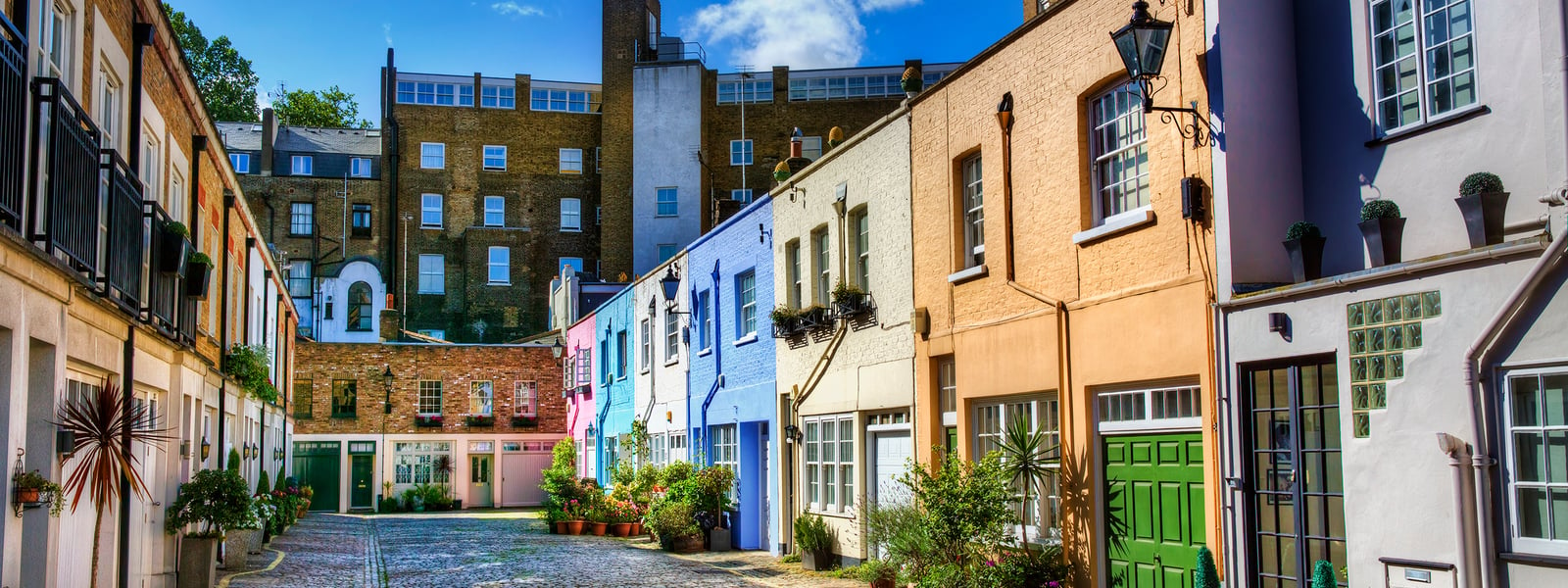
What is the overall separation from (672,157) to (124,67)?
35.4 m

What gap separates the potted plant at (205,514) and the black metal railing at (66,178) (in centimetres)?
591

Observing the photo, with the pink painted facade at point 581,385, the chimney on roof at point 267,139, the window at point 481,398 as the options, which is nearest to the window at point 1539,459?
the pink painted facade at point 581,385

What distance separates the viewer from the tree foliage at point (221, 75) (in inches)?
2103

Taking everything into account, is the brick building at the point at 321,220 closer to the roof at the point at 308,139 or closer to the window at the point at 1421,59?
the roof at the point at 308,139

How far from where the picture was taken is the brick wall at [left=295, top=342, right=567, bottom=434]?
1601 inches

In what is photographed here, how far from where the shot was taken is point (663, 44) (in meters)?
48.3

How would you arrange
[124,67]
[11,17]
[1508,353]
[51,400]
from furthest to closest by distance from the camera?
1. [124,67]
2. [51,400]
3. [11,17]
4. [1508,353]

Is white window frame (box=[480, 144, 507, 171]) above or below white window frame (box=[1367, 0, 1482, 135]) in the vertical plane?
above

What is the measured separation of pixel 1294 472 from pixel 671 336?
1828cm

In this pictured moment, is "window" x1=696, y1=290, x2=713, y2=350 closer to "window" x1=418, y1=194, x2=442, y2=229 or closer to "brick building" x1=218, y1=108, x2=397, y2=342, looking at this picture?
"brick building" x1=218, y1=108, x2=397, y2=342

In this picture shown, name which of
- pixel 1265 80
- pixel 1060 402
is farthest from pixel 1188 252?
pixel 1060 402

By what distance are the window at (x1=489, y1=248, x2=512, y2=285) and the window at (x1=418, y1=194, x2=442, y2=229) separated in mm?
2349

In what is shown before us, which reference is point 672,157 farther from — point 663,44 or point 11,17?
point 11,17

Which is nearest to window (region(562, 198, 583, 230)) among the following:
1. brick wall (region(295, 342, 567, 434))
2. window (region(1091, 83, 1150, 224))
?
brick wall (region(295, 342, 567, 434))
